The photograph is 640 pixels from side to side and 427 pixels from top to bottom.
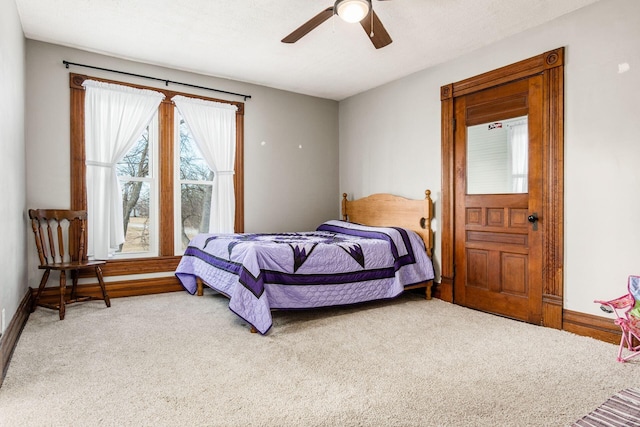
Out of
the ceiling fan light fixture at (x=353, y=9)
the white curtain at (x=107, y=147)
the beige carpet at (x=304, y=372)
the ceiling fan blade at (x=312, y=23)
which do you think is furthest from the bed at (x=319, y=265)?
the ceiling fan light fixture at (x=353, y=9)

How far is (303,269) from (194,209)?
199cm

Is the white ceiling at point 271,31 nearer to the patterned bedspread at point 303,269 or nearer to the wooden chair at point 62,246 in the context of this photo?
the wooden chair at point 62,246

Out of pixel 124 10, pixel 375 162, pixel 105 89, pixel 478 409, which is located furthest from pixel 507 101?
pixel 105 89

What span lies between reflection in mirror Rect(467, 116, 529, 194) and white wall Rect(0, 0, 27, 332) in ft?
12.2

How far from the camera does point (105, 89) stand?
155 inches

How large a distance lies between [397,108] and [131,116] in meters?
2.98

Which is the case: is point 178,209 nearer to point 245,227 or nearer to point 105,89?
point 245,227

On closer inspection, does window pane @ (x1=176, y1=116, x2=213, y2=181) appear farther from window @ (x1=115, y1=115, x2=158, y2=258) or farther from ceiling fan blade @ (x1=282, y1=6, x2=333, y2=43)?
ceiling fan blade @ (x1=282, y1=6, x2=333, y2=43)

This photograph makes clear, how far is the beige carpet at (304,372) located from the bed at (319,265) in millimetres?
235

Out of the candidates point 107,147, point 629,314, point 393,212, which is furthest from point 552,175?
point 107,147

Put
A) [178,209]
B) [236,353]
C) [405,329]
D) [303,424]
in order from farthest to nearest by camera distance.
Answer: [178,209]
[405,329]
[236,353]
[303,424]

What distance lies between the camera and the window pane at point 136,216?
13.7ft

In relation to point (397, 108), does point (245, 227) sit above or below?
below

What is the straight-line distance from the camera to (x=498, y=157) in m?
3.54
